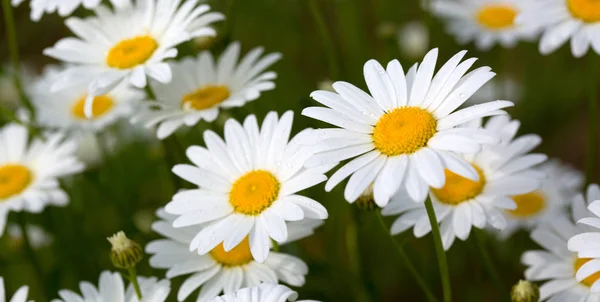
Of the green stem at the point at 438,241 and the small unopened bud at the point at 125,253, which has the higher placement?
the small unopened bud at the point at 125,253

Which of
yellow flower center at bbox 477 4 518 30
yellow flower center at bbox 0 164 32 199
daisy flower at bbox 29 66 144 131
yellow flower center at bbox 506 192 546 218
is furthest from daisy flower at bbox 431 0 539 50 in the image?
yellow flower center at bbox 0 164 32 199

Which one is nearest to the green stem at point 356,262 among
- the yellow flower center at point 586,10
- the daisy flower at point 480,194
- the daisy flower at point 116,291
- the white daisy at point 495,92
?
the daisy flower at point 480,194

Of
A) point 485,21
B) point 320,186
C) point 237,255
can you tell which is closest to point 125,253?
point 237,255

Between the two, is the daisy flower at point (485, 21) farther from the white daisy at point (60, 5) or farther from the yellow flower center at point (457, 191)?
the white daisy at point (60, 5)

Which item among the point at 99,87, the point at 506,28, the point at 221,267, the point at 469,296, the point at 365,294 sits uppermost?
the point at 99,87

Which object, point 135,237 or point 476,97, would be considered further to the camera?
point 476,97

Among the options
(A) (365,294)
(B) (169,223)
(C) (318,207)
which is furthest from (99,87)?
(A) (365,294)

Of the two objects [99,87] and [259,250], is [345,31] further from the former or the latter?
[259,250]
